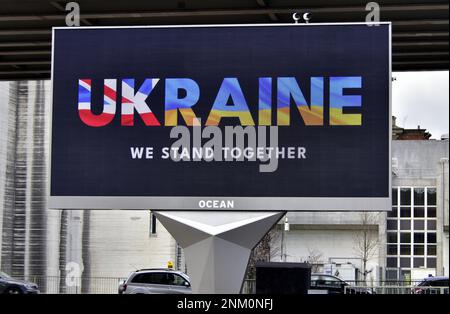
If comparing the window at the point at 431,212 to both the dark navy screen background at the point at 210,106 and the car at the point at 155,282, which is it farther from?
the dark navy screen background at the point at 210,106

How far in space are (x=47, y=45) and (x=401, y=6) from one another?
10047mm

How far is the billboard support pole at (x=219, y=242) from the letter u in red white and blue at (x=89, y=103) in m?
2.56

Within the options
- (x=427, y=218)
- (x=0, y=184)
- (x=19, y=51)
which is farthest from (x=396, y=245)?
(x=19, y=51)

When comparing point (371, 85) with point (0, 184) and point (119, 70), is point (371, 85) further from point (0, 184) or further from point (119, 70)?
point (0, 184)

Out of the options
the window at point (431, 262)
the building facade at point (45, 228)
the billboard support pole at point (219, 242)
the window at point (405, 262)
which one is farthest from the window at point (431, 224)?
the billboard support pole at point (219, 242)

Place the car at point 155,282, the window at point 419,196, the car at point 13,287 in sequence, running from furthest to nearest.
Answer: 1. the window at point 419,196
2. the car at point 13,287
3. the car at point 155,282

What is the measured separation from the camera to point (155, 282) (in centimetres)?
3362

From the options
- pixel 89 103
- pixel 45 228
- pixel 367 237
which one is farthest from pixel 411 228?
pixel 89 103

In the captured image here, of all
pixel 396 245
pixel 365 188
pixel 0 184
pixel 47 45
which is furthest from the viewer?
pixel 396 245

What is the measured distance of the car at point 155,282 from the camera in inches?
1313

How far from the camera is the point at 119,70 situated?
779 inches

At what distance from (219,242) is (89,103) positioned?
4.48 m

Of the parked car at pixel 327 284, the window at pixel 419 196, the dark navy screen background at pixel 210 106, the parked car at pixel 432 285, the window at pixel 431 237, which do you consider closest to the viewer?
the dark navy screen background at pixel 210 106

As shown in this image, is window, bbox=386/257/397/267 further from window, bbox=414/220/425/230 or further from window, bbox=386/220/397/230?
window, bbox=414/220/425/230
